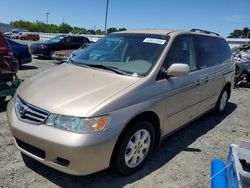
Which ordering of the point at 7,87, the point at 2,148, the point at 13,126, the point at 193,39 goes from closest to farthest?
the point at 13,126, the point at 2,148, the point at 193,39, the point at 7,87

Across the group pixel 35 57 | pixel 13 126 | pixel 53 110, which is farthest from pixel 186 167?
pixel 35 57

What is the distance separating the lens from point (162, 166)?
404 centimetres

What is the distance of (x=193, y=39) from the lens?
497 cm

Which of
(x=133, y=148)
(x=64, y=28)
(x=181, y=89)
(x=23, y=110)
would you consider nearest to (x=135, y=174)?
(x=133, y=148)

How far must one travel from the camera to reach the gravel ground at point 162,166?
3490 millimetres

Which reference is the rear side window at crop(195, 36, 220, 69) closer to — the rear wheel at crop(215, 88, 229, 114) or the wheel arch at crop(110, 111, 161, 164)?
the rear wheel at crop(215, 88, 229, 114)

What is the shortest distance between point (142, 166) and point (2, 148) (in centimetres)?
204

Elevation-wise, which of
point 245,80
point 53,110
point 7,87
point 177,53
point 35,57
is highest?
point 177,53

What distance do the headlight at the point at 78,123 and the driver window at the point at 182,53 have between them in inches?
56.6

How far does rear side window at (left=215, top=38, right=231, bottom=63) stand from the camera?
20.3 ft

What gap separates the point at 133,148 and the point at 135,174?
39 centimetres

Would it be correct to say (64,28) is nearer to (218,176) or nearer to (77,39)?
(77,39)

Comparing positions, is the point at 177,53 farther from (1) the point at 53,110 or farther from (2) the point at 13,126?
(2) the point at 13,126

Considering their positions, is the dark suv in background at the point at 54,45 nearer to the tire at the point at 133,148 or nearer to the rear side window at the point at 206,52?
the rear side window at the point at 206,52
